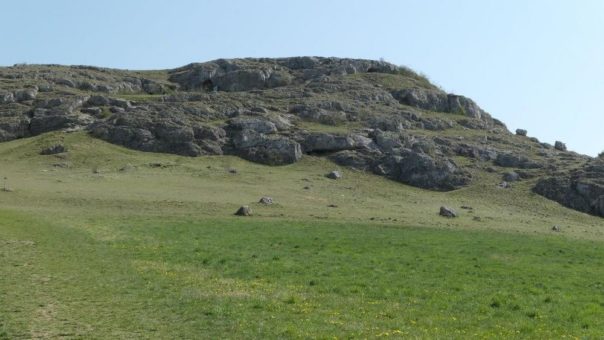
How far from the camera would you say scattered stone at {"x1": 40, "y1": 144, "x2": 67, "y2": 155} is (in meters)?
81.8

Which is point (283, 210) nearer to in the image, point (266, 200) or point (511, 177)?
point (266, 200)

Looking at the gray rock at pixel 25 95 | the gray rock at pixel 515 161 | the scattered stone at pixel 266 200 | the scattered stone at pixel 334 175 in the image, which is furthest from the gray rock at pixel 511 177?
the gray rock at pixel 25 95

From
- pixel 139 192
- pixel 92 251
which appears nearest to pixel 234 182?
pixel 139 192

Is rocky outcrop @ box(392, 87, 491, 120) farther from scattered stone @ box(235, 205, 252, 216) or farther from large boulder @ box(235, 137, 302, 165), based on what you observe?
scattered stone @ box(235, 205, 252, 216)

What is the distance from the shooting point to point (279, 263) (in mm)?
29766

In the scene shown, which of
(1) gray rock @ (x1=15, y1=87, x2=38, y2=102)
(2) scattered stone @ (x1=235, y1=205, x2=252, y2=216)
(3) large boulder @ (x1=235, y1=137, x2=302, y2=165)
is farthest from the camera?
(1) gray rock @ (x1=15, y1=87, x2=38, y2=102)

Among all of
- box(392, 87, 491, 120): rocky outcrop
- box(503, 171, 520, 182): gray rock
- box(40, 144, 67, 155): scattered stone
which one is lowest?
box(40, 144, 67, 155): scattered stone

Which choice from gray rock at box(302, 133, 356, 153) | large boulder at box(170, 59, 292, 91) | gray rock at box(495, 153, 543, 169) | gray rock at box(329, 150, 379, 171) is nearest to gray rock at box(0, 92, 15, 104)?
large boulder at box(170, 59, 292, 91)

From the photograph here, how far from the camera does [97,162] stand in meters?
79.2

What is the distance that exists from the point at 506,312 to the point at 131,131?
75.7m

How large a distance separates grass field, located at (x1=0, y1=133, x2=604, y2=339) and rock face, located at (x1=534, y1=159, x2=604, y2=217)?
10.6 ft

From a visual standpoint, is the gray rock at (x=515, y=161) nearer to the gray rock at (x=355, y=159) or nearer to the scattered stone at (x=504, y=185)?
the scattered stone at (x=504, y=185)

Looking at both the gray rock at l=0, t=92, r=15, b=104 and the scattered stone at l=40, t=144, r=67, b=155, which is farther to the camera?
the gray rock at l=0, t=92, r=15, b=104

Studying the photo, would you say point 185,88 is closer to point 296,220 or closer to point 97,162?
point 97,162
